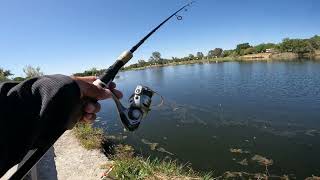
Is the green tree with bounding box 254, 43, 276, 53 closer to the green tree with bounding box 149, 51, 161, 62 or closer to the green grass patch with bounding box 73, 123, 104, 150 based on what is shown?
the green tree with bounding box 149, 51, 161, 62

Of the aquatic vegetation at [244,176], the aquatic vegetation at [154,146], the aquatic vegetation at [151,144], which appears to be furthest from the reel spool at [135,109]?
the aquatic vegetation at [151,144]

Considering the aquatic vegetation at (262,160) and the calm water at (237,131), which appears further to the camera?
the calm water at (237,131)

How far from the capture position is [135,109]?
2.41 m

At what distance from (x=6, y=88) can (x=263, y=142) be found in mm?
15054

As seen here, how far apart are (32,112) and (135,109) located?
3.72ft

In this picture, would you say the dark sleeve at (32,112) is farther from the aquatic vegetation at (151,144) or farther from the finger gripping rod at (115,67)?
the aquatic vegetation at (151,144)

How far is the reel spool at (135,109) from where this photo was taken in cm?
230

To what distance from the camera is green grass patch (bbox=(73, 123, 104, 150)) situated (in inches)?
500

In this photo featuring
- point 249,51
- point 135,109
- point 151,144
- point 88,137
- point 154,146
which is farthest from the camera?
point 249,51

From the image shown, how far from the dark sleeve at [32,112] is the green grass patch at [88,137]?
11448 mm

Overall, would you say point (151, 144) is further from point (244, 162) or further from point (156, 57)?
→ point (156, 57)

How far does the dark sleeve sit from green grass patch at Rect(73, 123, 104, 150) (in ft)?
37.6

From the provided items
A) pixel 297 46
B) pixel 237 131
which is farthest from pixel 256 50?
pixel 237 131

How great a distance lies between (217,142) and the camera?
618 inches
